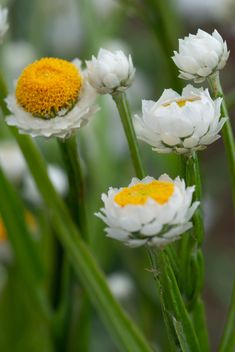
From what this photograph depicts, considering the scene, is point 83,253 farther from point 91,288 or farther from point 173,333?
point 173,333

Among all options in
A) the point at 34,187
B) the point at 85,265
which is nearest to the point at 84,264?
the point at 85,265

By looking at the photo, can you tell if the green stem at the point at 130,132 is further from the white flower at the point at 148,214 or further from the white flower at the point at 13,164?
the white flower at the point at 13,164

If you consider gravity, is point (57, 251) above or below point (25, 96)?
below

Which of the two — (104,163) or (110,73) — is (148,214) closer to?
(110,73)

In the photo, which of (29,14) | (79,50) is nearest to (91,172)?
(29,14)

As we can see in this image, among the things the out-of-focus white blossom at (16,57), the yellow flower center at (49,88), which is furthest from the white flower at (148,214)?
the out-of-focus white blossom at (16,57)
